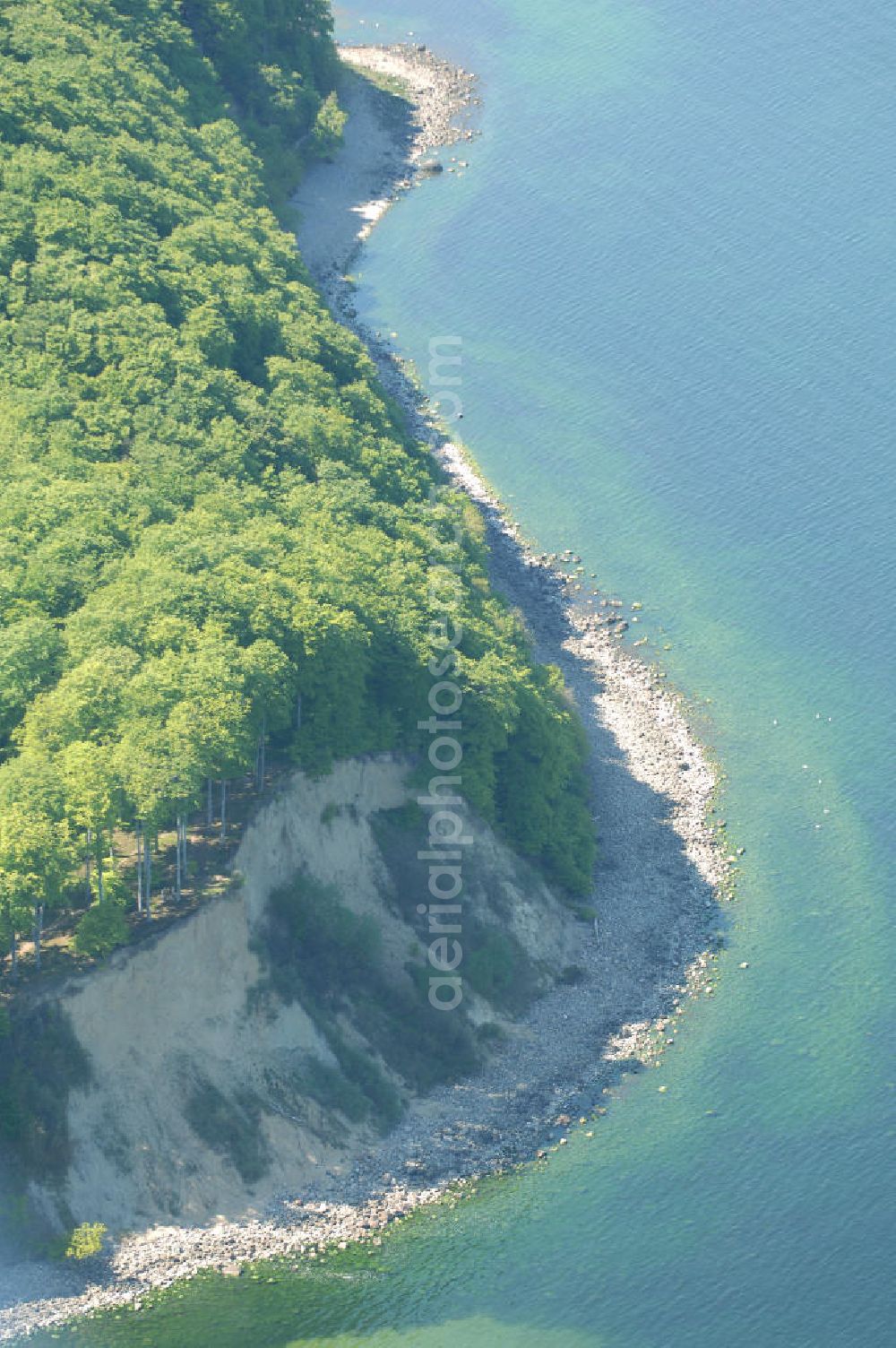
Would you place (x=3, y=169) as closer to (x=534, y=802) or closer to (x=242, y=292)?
(x=242, y=292)

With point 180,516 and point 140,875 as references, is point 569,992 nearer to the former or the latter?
point 140,875

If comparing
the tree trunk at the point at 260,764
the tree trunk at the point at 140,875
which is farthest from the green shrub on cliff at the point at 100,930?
the tree trunk at the point at 260,764

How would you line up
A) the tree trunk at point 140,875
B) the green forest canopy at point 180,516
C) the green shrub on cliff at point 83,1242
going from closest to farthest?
the green shrub on cliff at point 83,1242
the green forest canopy at point 180,516
the tree trunk at point 140,875

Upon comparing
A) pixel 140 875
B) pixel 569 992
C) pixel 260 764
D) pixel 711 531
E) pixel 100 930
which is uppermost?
pixel 711 531

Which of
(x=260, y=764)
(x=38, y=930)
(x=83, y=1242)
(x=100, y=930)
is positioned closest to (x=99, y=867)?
(x=100, y=930)

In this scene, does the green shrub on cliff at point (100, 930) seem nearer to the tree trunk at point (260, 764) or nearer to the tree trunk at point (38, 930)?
the tree trunk at point (38, 930)

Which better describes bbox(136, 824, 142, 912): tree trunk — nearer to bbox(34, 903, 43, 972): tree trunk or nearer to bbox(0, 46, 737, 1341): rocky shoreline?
bbox(34, 903, 43, 972): tree trunk

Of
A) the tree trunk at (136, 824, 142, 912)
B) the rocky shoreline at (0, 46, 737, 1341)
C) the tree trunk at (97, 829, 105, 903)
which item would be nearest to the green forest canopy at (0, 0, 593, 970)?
the tree trunk at (97, 829, 105, 903)
